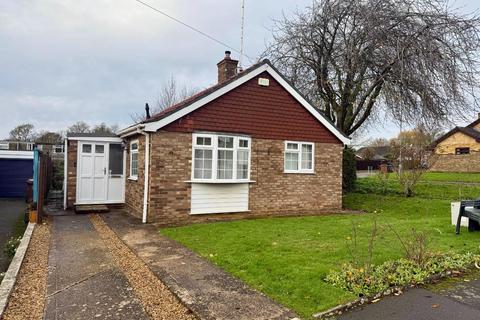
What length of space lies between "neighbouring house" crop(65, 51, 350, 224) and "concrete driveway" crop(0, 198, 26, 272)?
1.78 m

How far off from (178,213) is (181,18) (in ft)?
25.0

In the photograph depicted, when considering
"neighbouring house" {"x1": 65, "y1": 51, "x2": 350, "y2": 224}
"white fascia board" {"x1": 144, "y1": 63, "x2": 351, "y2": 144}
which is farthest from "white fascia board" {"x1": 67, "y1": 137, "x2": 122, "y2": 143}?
"white fascia board" {"x1": 144, "y1": 63, "x2": 351, "y2": 144}

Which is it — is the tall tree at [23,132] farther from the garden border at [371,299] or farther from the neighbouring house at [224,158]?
the garden border at [371,299]

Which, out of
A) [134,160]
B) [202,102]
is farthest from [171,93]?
[202,102]

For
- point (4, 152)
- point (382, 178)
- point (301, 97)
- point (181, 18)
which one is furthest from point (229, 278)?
point (4, 152)

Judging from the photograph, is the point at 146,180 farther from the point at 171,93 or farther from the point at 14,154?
the point at 171,93

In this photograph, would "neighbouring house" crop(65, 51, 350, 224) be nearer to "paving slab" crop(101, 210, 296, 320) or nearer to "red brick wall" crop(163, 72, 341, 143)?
"red brick wall" crop(163, 72, 341, 143)

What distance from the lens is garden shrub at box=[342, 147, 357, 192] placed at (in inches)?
756

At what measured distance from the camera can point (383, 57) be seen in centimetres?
1616

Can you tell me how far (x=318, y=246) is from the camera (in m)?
7.38

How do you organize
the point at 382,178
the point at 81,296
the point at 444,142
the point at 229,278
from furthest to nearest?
the point at 444,142 → the point at 382,178 → the point at 229,278 → the point at 81,296

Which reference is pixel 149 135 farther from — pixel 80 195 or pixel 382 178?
A: pixel 382 178

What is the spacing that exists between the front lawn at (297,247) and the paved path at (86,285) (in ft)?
5.39

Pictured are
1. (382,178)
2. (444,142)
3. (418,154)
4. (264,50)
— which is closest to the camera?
(418,154)
